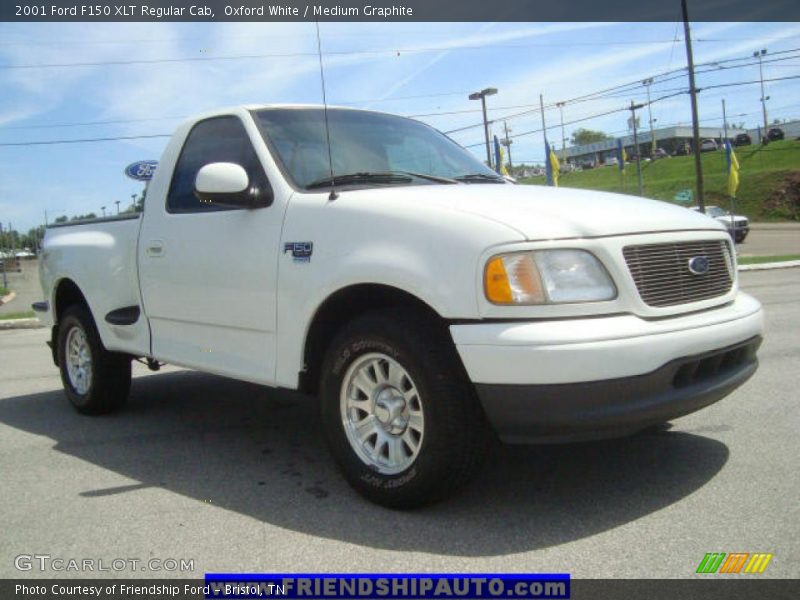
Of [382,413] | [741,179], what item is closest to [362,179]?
[382,413]

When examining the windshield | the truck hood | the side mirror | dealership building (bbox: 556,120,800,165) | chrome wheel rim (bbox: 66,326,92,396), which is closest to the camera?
the truck hood

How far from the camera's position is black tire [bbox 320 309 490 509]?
10.3 feet

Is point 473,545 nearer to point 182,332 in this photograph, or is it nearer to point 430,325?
point 430,325

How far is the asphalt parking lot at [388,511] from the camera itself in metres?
2.93

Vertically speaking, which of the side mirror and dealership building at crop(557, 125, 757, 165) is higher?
dealership building at crop(557, 125, 757, 165)

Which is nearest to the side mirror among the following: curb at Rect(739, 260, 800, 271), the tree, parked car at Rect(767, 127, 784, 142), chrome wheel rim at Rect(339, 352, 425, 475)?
chrome wheel rim at Rect(339, 352, 425, 475)

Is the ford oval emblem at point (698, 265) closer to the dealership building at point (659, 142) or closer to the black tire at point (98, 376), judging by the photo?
the black tire at point (98, 376)

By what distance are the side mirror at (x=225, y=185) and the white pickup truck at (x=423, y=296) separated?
12mm

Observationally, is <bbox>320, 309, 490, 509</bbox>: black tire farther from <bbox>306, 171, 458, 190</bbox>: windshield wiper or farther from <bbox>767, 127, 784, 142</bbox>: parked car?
<bbox>767, 127, 784, 142</bbox>: parked car

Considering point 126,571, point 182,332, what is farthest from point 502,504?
point 182,332

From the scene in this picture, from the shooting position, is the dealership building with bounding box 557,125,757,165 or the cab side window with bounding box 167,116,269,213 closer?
the cab side window with bounding box 167,116,269,213

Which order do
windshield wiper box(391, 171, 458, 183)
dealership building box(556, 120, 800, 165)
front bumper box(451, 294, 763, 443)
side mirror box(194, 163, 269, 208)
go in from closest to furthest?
front bumper box(451, 294, 763, 443) < side mirror box(194, 163, 269, 208) < windshield wiper box(391, 171, 458, 183) < dealership building box(556, 120, 800, 165)

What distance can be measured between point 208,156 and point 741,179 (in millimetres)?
56401

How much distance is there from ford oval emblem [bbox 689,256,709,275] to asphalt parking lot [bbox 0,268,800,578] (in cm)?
101
